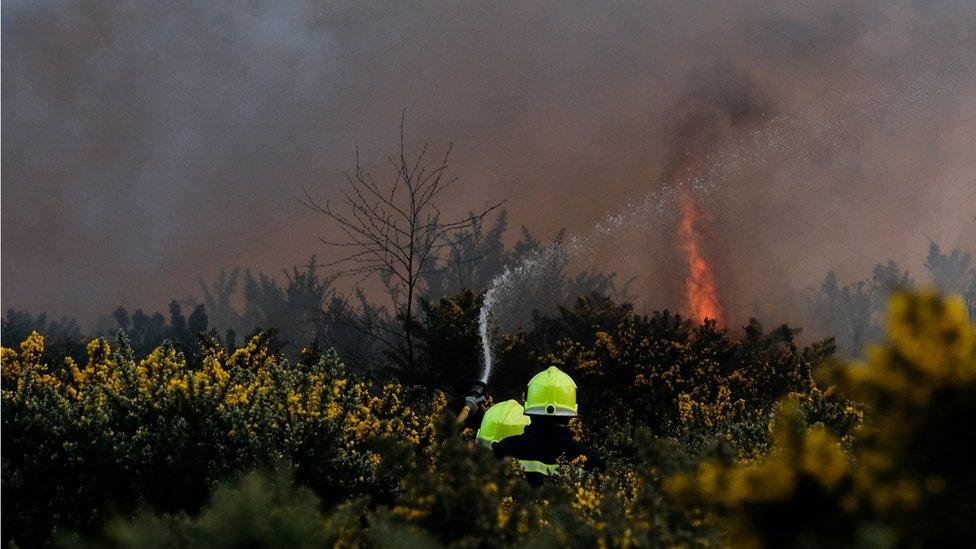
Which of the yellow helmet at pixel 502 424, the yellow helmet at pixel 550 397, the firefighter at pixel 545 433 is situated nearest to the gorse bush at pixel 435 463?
the firefighter at pixel 545 433

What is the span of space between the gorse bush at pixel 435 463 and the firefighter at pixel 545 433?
0.84 feet

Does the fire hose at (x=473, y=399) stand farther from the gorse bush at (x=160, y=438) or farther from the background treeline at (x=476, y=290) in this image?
the background treeline at (x=476, y=290)

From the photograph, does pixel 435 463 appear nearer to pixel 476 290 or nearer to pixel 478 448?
pixel 478 448

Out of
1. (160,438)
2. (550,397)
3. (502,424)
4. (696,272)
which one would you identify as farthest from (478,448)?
(696,272)

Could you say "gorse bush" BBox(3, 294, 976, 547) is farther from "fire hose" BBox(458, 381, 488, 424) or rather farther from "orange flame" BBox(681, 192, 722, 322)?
"orange flame" BBox(681, 192, 722, 322)

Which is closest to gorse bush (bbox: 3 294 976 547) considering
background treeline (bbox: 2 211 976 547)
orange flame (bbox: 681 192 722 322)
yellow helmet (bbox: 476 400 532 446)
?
background treeline (bbox: 2 211 976 547)

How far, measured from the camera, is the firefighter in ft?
20.1

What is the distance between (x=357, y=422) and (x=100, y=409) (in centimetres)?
175

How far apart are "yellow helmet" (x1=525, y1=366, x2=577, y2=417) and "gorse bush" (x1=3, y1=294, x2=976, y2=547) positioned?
1.35 ft

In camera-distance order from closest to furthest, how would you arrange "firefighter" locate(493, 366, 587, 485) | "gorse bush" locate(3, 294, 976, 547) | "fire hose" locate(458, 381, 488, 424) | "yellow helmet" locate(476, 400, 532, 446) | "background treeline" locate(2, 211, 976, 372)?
"gorse bush" locate(3, 294, 976, 547), "firefighter" locate(493, 366, 587, 485), "yellow helmet" locate(476, 400, 532, 446), "fire hose" locate(458, 381, 488, 424), "background treeline" locate(2, 211, 976, 372)

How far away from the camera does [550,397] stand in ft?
20.4

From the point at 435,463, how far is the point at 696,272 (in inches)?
1106

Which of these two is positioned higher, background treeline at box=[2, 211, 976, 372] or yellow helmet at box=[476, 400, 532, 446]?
background treeline at box=[2, 211, 976, 372]

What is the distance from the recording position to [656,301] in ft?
126
